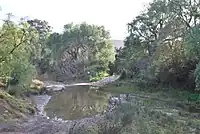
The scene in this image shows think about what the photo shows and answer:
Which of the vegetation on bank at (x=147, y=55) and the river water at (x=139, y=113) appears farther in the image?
the vegetation on bank at (x=147, y=55)

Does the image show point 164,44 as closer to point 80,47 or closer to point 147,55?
point 147,55

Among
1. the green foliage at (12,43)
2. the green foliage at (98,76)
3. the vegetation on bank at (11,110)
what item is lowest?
the vegetation on bank at (11,110)

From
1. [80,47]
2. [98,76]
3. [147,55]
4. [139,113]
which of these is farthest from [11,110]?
[80,47]

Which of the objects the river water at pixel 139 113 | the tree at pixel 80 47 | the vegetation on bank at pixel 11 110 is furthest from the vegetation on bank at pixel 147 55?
the tree at pixel 80 47

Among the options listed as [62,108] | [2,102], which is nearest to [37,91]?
[62,108]

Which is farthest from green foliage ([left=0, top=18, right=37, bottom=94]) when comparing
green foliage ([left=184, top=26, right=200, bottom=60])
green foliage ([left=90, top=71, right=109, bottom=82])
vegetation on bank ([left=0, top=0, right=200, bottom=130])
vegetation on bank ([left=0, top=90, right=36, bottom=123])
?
green foliage ([left=90, top=71, right=109, bottom=82])

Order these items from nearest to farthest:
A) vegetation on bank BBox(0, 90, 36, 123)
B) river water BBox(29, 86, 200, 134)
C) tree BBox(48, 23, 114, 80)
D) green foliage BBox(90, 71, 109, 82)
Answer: river water BBox(29, 86, 200, 134), vegetation on bank BBox(0, 90, 36, 123), green foliage BBox(90, 71, 109, 82), tree BBox(48, 23, 114, 80)

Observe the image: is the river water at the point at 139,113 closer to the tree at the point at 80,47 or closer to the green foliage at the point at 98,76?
the green foliage at the point at 98,76

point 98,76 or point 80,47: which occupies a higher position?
point 80,47

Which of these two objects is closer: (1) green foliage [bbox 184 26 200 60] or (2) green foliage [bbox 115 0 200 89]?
(1) green foliage [bbox 184 26 200 60]

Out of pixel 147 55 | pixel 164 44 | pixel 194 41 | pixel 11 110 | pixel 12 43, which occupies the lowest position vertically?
pixel 11 110

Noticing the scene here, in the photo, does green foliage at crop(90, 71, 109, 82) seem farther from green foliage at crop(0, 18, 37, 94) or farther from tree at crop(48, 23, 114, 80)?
green foliage at crop(0, 18, 37, 94)

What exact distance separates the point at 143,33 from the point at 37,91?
14696mm

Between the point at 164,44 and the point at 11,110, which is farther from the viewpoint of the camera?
the point at 164,44
